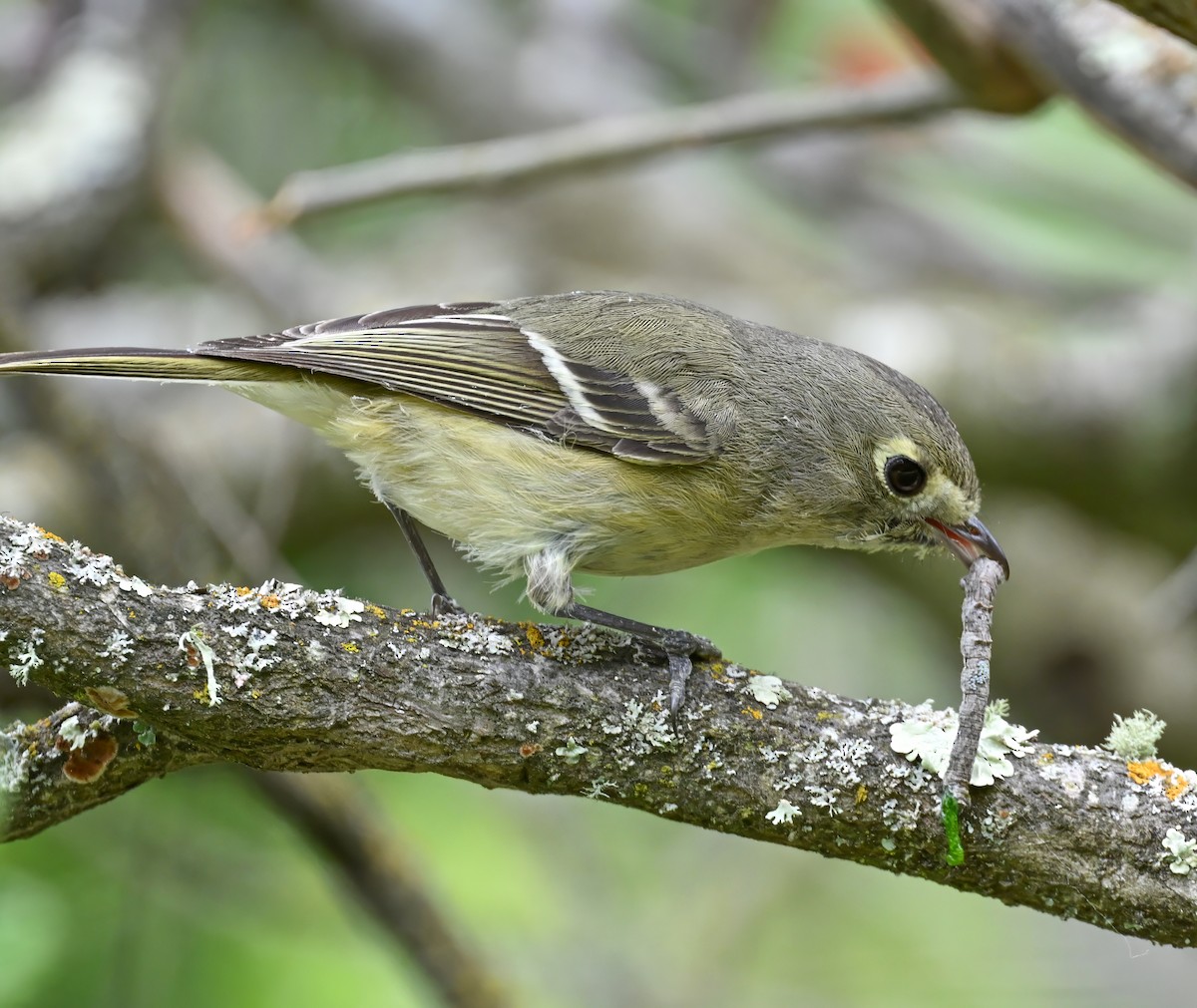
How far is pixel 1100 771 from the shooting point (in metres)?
2.70

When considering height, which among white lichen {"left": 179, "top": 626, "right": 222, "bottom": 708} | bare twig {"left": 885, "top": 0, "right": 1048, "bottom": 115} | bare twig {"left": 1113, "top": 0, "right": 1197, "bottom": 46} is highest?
bare twig {"left": 885, "top": 0, "right": 1048, "bottom": 115}

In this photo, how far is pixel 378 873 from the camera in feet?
13.5

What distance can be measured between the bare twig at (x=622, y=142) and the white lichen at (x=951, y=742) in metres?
2.99

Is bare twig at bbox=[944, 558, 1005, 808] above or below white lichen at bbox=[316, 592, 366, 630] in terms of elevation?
above

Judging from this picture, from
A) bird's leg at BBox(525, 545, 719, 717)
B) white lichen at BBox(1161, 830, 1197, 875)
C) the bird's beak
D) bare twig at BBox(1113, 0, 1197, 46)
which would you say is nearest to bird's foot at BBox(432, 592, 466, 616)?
bird's leg at BBox(525, 545, 719, 717)

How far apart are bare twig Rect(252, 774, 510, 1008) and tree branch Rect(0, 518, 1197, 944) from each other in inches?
54.7

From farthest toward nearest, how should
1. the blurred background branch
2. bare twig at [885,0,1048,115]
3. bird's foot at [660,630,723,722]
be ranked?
1. the blurred background branch
2. bare twig at [885,0,1048,115]
3. bird's foot at [660,630,723,722]

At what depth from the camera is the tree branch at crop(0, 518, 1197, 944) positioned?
244 centimetres

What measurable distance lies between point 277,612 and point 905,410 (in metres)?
2.04

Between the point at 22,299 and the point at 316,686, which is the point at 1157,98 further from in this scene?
the point at 22,299

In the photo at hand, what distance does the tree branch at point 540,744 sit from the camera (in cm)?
244

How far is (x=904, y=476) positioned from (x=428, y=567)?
1463 millimetres

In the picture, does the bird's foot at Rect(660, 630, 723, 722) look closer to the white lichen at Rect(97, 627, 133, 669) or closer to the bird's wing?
the bird's wing

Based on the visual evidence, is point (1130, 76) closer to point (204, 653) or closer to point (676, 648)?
point (676, 648)
